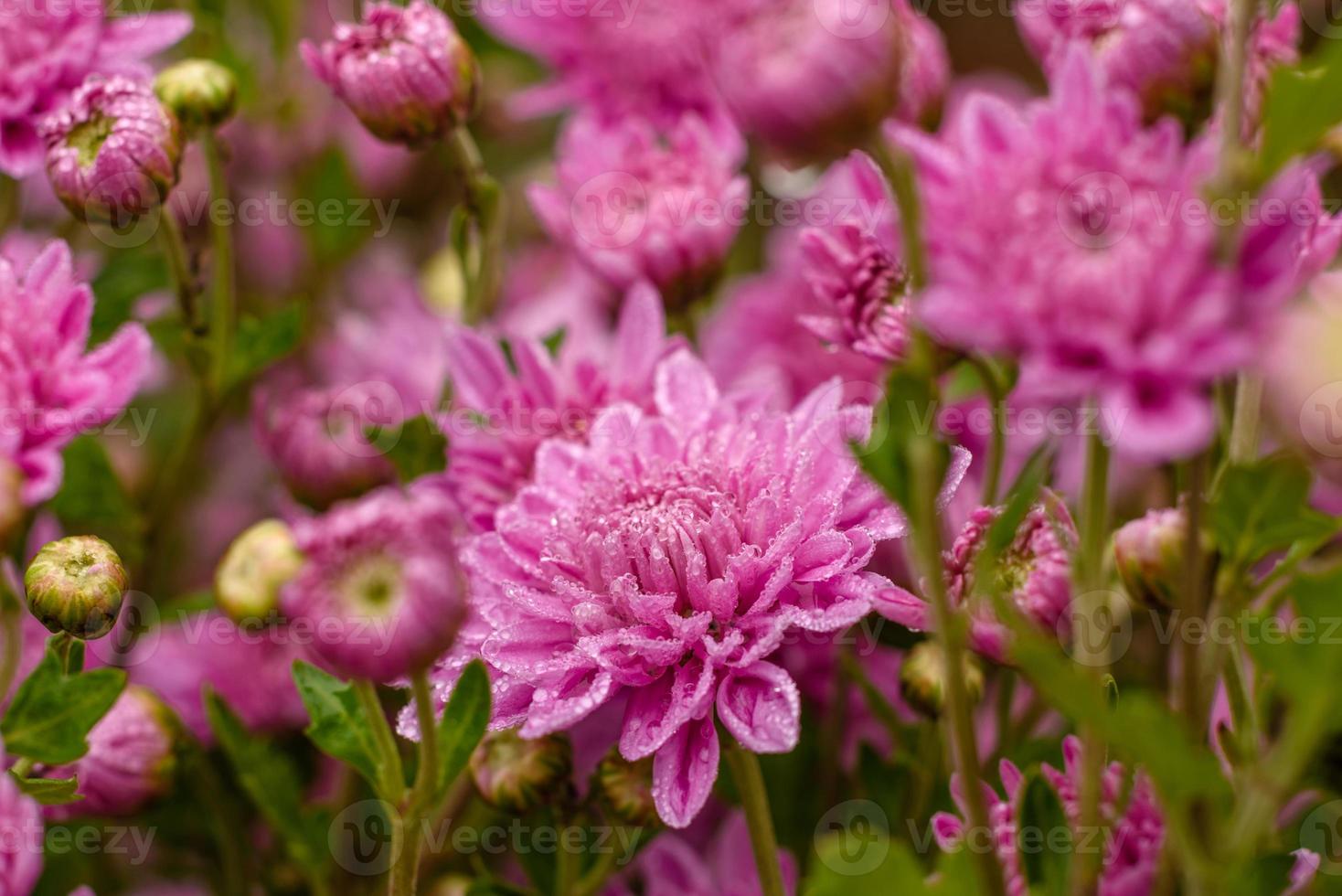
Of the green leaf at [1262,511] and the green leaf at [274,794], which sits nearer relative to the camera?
the green leaf at [1262,511]

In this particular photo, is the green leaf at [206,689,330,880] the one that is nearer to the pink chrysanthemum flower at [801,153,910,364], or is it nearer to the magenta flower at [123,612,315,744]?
the magenta flower at [123,612,315,744]

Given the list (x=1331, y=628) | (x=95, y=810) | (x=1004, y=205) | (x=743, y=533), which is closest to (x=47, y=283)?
(x=95, y=810)

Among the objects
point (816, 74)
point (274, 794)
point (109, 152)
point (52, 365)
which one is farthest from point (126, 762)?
point (816, 74)

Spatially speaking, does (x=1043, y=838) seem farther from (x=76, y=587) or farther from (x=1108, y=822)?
(x=76, y=587)

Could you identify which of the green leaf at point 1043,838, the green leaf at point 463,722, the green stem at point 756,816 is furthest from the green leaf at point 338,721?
the green leaf at point 1043,838

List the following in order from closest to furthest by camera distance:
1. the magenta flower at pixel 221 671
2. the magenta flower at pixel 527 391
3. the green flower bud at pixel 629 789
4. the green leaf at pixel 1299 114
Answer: the green leaf at pixel 1299 114, the green flower bud at pixel 629 789, the magenta flower at pixel 527 391, the magenta flower at pixel 221 671

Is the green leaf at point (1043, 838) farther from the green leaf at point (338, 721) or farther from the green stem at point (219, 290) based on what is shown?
the green stem at point (219, 290)

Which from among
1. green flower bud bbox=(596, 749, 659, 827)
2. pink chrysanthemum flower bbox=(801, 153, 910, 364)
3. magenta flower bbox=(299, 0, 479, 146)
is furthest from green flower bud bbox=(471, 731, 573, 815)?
magenta flower bbox=(299, 0, 479, 146)

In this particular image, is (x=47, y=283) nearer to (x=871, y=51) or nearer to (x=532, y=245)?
(x=871, y=51)
